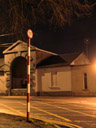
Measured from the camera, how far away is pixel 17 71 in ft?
112

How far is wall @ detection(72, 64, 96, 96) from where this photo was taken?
82.7 feet

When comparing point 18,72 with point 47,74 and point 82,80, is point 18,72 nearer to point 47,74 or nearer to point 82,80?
point 47,74

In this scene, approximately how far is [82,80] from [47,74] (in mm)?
5317

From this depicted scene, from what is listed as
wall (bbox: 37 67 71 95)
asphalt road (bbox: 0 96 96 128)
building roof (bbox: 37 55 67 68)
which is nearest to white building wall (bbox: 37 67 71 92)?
wall (bbox: 37 67 71 95)

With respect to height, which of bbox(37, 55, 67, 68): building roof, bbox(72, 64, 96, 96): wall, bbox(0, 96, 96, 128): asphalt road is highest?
bbox(37, 55, 67, 68): building roof

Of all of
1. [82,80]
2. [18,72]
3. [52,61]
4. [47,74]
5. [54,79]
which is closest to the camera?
[82,80]

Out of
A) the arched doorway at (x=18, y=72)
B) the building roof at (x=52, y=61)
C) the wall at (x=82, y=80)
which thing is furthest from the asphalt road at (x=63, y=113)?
the arched doorway at (x=18, y=72)

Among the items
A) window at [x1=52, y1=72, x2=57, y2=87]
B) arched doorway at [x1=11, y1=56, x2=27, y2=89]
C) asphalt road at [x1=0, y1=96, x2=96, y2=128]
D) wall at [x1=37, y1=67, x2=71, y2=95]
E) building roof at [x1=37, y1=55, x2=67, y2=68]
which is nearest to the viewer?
asphalt road at [x1=0, y1=96, x2=96, y2=128]

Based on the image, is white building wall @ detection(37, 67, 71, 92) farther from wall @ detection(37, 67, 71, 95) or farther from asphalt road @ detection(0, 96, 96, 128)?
asphalt road @ detection(0, 96, 96, 128)

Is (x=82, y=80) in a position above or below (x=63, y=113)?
above

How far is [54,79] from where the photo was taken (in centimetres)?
2888

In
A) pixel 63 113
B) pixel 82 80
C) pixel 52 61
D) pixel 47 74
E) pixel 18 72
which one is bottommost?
pixel 63 113


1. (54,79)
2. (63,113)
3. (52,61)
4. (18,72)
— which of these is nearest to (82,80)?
(54,79)

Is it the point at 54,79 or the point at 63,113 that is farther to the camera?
the point at 54,79
